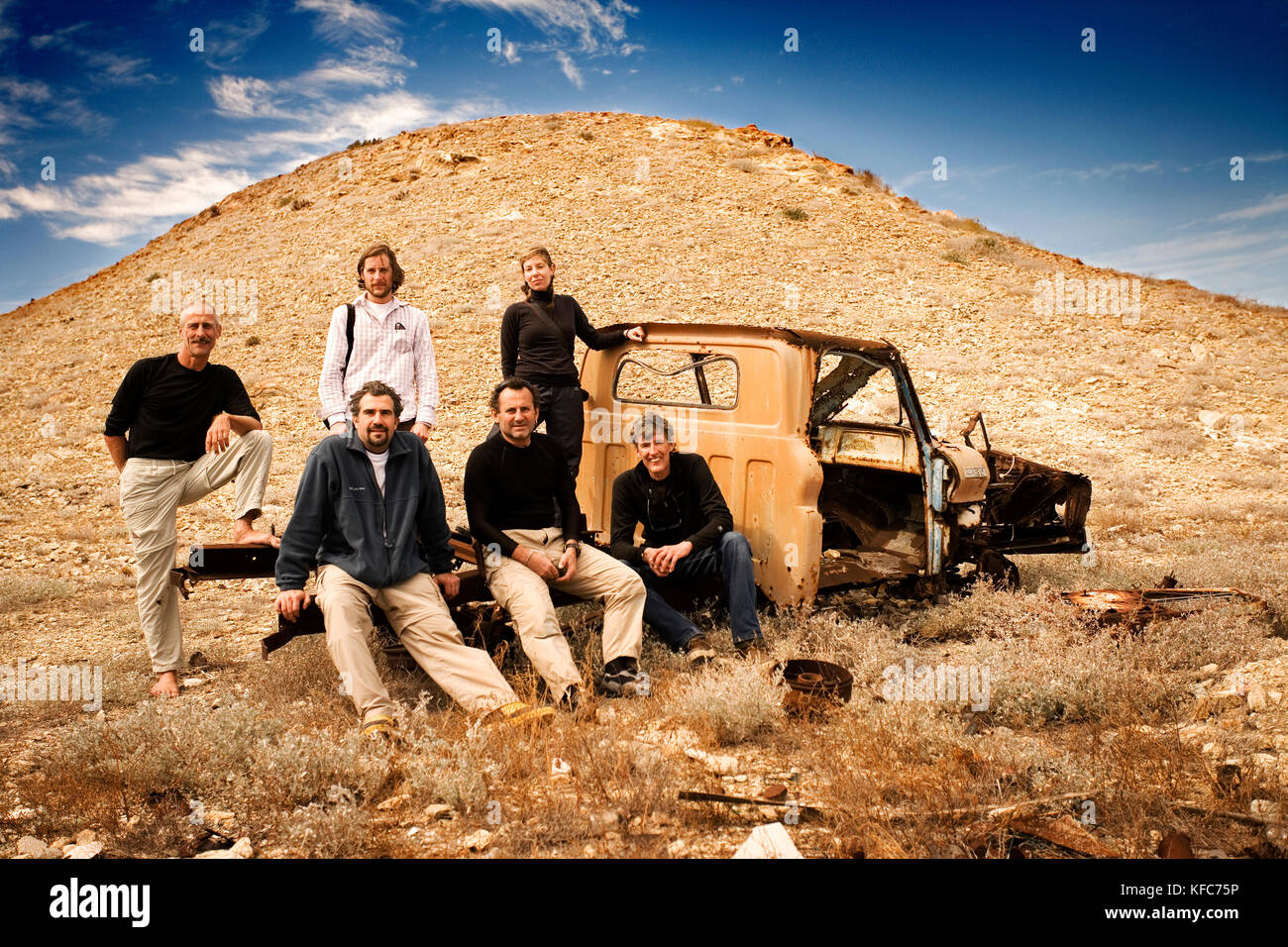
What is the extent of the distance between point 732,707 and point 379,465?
209 centimetres

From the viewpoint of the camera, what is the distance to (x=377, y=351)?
16.1 feet

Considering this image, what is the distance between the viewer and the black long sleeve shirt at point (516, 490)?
4.58 metres

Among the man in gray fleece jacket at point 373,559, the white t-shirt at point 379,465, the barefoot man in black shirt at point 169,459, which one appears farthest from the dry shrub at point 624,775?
the barefoot man in black shirt at point 169,459

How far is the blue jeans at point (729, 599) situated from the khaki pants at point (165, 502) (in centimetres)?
230

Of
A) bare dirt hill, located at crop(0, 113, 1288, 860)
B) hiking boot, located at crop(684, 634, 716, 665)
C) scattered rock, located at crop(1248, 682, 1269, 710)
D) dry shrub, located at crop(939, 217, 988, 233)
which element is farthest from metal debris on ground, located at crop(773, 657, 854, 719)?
dry shrub, located at crop(939, 217, 988, 233)

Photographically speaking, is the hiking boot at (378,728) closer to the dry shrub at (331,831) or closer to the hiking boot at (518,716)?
the hiking boot at (518,716)

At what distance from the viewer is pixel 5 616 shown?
689 centimetres

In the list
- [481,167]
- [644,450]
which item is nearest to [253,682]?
[644,450]

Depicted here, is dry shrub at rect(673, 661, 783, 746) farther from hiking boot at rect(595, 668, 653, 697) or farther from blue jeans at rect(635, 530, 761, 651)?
blue jeans at rect(635, 530, 761, 651)

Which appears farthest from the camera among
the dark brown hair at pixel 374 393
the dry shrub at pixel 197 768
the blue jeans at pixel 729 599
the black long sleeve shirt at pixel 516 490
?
the blue jeans at pixel 729 599

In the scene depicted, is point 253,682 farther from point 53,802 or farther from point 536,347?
point 536,347

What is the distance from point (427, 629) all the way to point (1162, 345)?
795 inches

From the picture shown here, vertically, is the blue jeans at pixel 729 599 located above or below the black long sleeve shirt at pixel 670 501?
below

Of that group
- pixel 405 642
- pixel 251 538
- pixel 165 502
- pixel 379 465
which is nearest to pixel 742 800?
pixel 405 642
